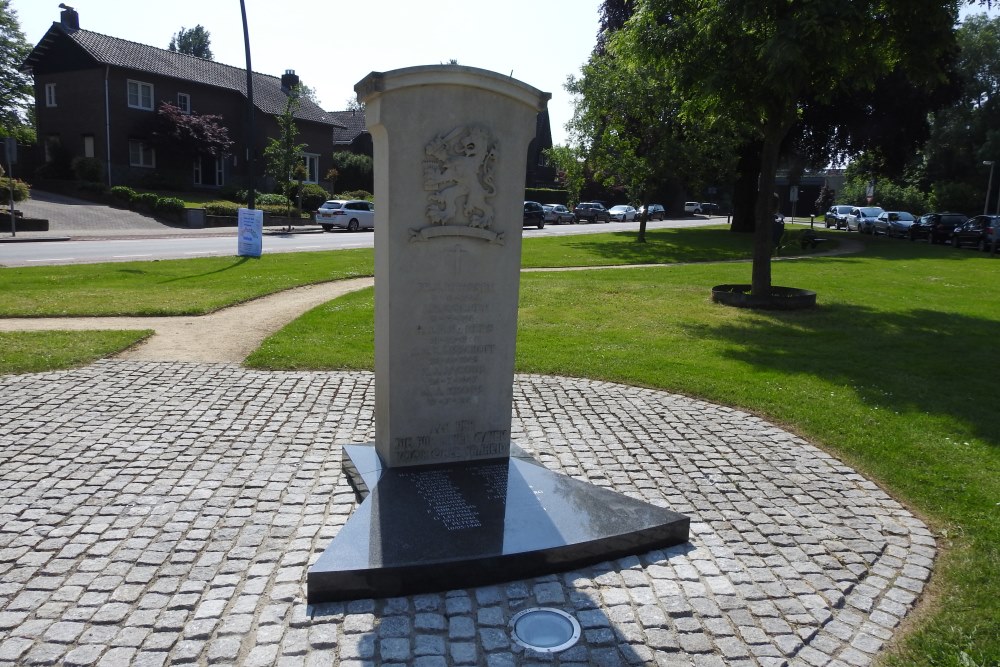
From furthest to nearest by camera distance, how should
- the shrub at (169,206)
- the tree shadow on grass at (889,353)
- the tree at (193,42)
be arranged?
1. the tree at (193,42)
2. the shrub at (169,206)
3. the tree shadow on grass at (889,353)

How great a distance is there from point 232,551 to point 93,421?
3.26 meters

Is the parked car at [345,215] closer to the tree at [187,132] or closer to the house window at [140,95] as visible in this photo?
the tree at [187,132]

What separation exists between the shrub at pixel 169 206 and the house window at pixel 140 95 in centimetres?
1093

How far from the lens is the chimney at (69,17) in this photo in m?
46.2

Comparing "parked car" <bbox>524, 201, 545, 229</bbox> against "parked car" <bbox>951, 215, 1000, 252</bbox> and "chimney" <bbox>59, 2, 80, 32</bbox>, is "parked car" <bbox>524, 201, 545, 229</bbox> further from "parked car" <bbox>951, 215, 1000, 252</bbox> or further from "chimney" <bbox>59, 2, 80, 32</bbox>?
"chimney" <bbox>59, 2, 80, 32</bbox>

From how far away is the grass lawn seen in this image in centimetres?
522

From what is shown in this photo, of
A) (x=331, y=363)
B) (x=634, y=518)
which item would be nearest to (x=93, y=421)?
(x=331, y=363)

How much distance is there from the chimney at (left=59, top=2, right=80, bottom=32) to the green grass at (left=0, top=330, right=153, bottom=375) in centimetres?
4403

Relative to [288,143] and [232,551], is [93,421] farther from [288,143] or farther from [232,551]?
[288,143]

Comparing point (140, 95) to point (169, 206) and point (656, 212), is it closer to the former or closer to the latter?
point (169, 206)

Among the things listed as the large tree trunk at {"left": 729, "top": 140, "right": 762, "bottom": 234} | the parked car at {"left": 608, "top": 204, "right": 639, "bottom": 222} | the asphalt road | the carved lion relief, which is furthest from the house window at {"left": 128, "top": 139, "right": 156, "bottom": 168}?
the carved lion relief

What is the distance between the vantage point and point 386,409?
5.80 m

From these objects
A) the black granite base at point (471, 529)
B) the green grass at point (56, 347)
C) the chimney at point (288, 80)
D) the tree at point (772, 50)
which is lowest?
the black granite base at point (471, 529)

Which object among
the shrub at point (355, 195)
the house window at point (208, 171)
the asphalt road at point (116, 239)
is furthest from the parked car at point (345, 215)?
the house window at point (208, 171)
